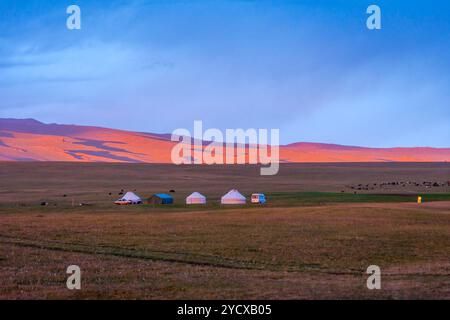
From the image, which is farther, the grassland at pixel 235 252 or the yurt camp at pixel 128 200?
the yurt camp at pixel 128 200

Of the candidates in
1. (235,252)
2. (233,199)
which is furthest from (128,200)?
(235,252)

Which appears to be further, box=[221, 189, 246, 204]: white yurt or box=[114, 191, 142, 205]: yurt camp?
box=[114, 191, 142, 205]: yurt camp

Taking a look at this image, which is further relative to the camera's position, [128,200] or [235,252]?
[128,200]

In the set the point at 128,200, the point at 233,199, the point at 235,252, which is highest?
the point at 233,199

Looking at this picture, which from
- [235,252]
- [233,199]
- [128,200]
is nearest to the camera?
[235,252]

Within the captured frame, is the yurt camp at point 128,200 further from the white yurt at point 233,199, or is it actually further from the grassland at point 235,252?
the white yurt at point 233,199

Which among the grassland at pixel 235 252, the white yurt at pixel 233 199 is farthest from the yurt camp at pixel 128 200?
the white yurt at pixel 233 199

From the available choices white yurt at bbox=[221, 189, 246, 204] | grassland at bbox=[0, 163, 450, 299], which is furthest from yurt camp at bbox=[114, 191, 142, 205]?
white yurt at bbox=[221, 189, 246, 204]

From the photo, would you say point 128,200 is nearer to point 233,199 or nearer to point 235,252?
point 233,199

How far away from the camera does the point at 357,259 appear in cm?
2958

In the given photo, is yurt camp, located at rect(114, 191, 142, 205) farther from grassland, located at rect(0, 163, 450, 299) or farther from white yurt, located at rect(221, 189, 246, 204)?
white yurt, located at rect(221, 189, 246, 204)

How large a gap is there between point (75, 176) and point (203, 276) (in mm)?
120908

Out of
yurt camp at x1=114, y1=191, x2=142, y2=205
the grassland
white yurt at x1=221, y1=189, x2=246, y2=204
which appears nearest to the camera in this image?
the grassland
